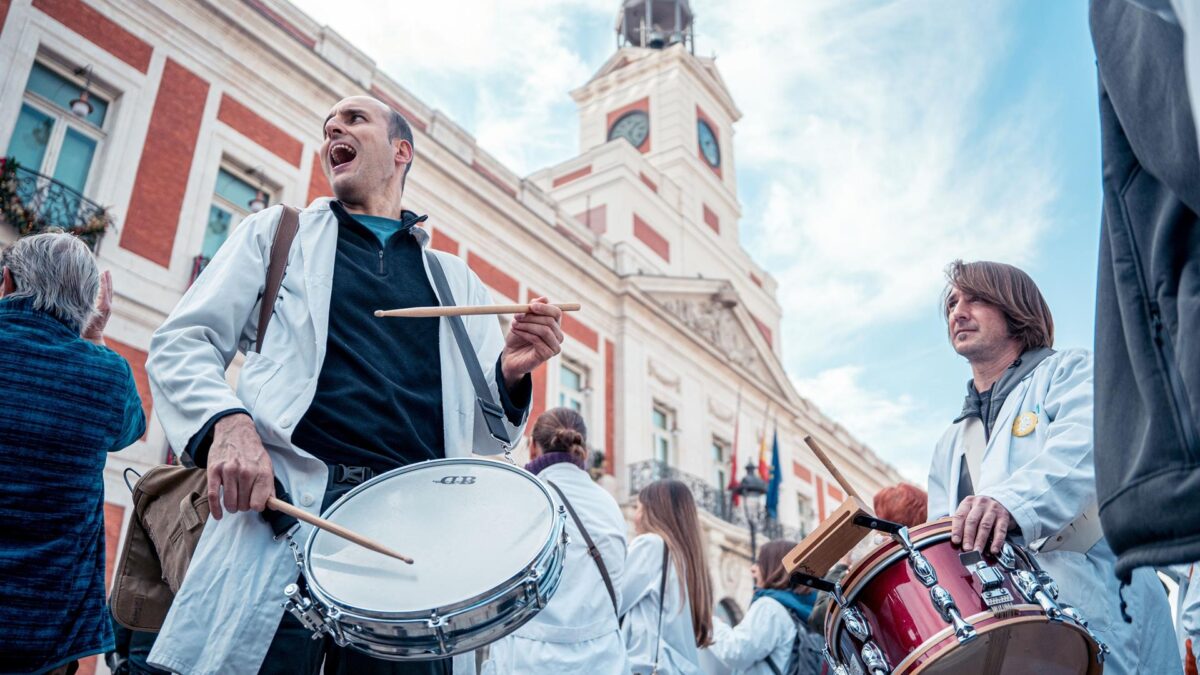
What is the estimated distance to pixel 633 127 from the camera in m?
25.2

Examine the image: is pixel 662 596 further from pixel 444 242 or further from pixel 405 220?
pixel 444 242

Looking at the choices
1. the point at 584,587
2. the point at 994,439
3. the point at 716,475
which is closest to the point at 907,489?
the point at 994,439

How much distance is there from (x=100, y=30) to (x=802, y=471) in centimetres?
1925

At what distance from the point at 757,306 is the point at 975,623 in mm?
23227

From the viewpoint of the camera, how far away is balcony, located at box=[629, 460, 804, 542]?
16.8 m

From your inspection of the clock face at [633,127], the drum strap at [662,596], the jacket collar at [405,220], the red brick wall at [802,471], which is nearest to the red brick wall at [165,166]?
the drum strap at [662,596]

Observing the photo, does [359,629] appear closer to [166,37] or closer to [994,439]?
[994,439]

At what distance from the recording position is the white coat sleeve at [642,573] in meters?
4.12

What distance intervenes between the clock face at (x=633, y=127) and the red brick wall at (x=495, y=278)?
10.2 m

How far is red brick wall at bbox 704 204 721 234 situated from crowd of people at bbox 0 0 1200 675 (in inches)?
832

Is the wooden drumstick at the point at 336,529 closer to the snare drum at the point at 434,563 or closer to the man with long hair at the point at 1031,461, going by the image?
the snare drum at the point at 434,563

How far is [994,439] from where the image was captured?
9.09 feet

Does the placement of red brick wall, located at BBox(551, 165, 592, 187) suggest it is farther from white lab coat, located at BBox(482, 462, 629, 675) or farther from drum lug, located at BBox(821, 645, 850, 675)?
drum lug, located at BBox(821, 645, 850, 675)

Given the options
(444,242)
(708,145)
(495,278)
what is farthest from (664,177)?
(444,242)
